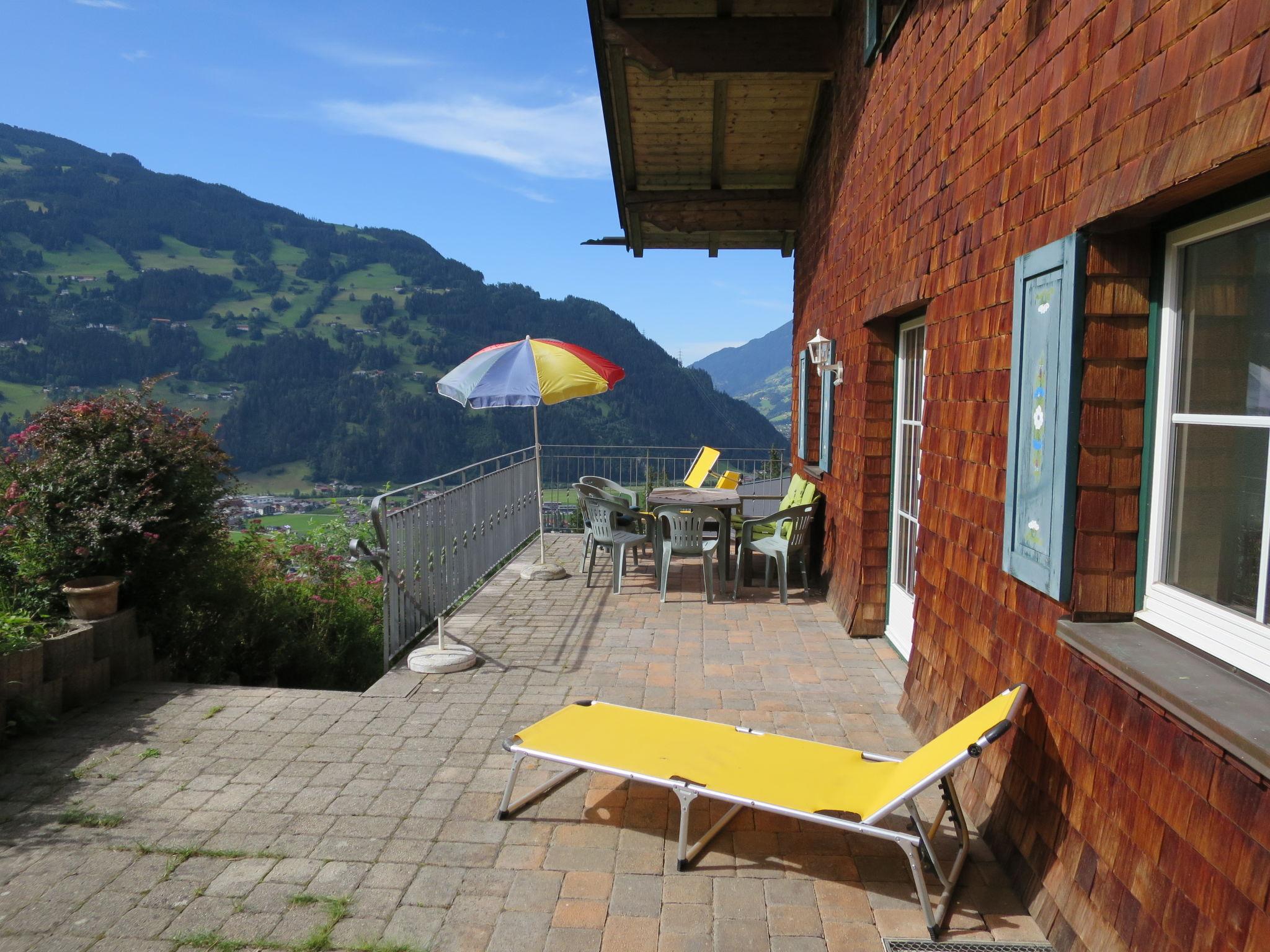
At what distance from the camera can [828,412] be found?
258 inches

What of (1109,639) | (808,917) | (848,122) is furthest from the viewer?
(848,122)

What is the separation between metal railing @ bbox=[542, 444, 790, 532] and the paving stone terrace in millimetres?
6110

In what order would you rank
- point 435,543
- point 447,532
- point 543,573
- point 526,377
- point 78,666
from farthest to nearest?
1. point 543,573
2. point 526,377
3. point 447,532
4. point 435,543
5. point 78,666

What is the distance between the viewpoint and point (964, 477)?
3400mm

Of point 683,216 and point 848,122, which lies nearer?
point 848,122

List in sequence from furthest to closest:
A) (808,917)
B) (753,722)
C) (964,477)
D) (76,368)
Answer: (76,368) < (753,722) < (964,477) < (808,917)

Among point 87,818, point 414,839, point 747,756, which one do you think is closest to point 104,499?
point 87,818

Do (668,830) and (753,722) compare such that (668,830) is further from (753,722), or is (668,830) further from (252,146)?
(252,146)

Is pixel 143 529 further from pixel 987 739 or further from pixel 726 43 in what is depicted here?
pixel 726 43

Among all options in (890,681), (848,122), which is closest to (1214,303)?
(890,681)

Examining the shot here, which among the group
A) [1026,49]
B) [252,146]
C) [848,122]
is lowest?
[1026,49]

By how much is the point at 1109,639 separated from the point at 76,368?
→ 89075 mm

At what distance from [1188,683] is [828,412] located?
483cm

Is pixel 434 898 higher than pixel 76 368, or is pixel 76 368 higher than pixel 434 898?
pixel 76 368
